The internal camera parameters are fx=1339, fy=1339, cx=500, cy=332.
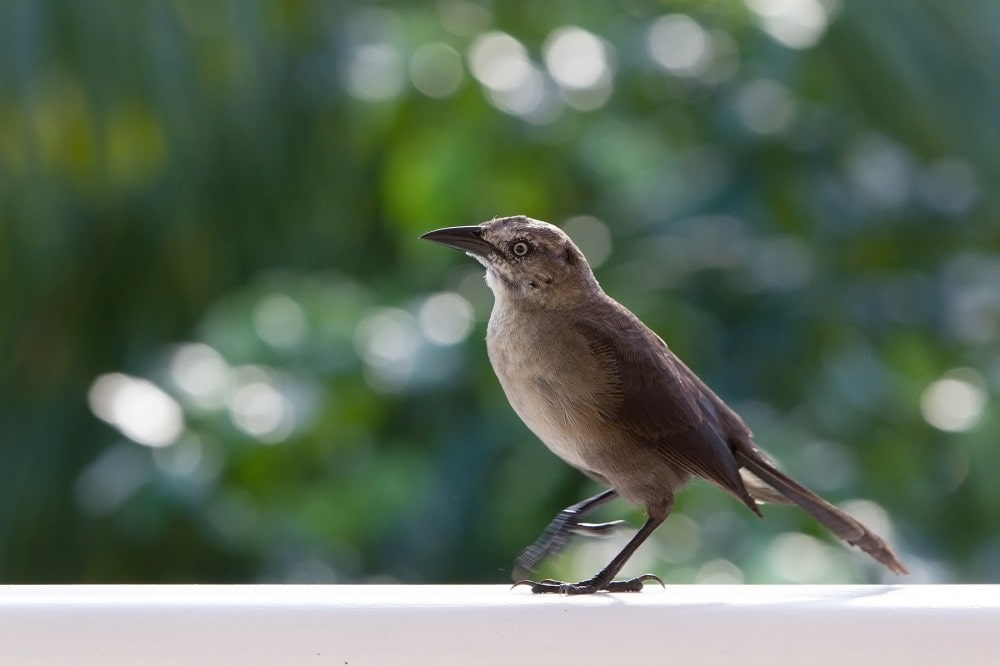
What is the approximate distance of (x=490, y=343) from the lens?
2.79 m

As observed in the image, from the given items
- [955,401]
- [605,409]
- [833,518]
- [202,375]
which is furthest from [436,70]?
[833,518]

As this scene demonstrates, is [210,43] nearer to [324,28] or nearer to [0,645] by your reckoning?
[324,28]

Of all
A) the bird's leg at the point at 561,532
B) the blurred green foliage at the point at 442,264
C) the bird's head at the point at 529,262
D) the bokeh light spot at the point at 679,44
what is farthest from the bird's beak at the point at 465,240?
the bokeh light spot at the point at 679,44

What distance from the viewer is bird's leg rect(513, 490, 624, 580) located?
261cm

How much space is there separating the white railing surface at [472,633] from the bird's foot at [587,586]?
595mm

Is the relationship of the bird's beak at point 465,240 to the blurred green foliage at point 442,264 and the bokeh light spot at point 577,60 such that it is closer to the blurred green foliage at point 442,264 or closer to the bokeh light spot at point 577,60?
the blurred green foliage at point 442,264

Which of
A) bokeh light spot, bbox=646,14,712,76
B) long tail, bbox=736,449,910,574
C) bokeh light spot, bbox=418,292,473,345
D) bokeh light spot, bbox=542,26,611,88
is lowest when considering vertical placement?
long tail, bbox=736,449,910,574

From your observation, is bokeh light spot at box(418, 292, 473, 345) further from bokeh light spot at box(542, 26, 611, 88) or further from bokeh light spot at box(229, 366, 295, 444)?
bokeh light spot at box(542, 26, 611, 88)

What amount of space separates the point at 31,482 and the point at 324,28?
178 centimetres

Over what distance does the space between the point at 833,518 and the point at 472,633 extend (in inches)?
45.0

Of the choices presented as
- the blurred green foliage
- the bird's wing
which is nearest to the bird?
the bird's wing

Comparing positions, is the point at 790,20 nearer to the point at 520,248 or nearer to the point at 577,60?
→ the point at 577,60

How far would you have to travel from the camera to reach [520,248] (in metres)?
2.86

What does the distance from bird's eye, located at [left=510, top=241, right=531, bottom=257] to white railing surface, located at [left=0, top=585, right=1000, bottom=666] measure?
1.17m
